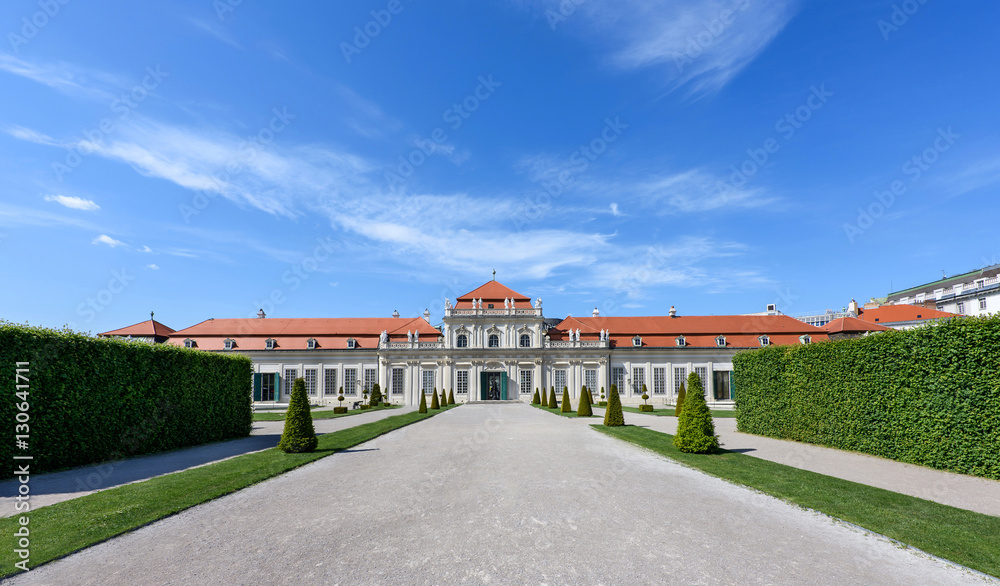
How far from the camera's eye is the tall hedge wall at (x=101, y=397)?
11.3 m

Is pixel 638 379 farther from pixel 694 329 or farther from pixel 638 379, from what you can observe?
pixel 694 329

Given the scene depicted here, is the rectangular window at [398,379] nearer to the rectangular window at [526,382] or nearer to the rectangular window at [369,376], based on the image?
the rectangular window at [369,376]

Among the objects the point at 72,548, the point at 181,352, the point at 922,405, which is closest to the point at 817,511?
the point at 922,405

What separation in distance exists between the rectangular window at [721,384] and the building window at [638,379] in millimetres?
6624

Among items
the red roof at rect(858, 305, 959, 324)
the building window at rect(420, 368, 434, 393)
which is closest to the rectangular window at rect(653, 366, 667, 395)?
the building window at rect(420, 368, 434, 393)

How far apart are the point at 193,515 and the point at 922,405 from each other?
15255mm

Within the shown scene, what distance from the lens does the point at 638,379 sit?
165 feet

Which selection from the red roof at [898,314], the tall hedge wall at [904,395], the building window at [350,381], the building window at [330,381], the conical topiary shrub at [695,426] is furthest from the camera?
the red roof at [898,314]

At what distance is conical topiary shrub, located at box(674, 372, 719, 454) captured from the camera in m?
13.7

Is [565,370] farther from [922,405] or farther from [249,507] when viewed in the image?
[249,507]

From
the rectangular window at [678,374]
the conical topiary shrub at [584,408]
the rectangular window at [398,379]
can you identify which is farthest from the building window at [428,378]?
the conical topiary shrub at [584,408]

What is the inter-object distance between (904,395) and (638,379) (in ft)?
125

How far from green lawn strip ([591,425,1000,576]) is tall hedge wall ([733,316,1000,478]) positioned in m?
3.47

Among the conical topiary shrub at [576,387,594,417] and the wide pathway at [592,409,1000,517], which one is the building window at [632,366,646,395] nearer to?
the conical topiary shrub at [576,387,594,417]
